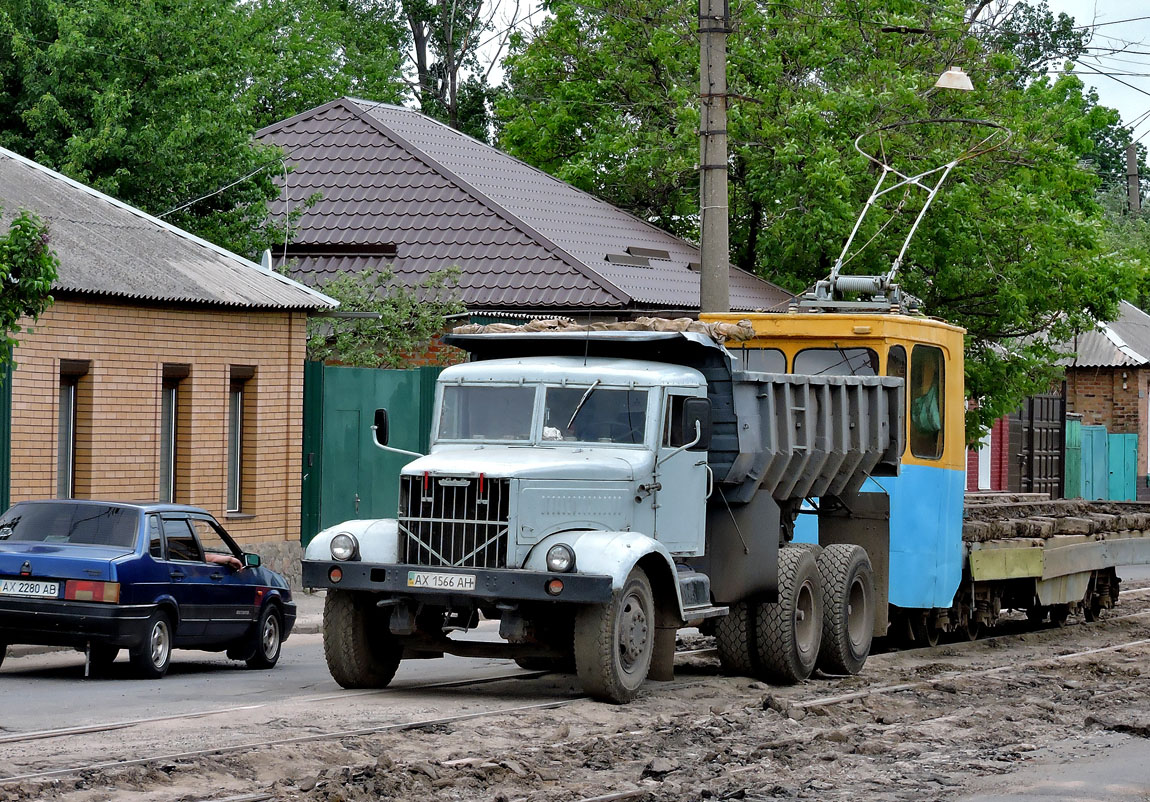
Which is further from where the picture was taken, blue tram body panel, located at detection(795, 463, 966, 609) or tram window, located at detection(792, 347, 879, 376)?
blue tram body panel, located at detection(795, 463, 966, 609)

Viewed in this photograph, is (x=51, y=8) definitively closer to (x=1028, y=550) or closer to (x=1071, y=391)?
(x=1028, y=550)

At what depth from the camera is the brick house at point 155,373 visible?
18.1m

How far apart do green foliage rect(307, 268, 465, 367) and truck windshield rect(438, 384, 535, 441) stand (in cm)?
1086

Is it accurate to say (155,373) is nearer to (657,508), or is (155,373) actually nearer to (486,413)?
(486,413)

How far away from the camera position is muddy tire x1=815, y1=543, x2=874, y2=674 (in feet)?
46.9

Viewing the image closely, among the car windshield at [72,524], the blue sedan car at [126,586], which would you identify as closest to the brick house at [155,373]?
the car windshield at [72,524]

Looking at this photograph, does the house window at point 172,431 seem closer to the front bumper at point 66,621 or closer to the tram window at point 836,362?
the front bumper at point 66,621

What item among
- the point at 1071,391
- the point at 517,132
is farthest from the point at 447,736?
the point at 1071,391

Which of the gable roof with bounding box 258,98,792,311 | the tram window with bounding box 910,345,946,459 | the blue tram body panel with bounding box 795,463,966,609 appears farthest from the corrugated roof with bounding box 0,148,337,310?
the tram window with bounding box 910,345,946,459

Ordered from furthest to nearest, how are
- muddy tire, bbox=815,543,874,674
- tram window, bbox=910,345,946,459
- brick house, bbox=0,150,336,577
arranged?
brick house, bbox=0,150,336,577 < tram window, bbox=910,345,946,459 < muddy tire, bbox=815,543,874,674

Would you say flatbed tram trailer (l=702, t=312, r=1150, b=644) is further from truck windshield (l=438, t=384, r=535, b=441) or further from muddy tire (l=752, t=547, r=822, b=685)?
truck windshield (l=438, t=384, r=535, b=441)

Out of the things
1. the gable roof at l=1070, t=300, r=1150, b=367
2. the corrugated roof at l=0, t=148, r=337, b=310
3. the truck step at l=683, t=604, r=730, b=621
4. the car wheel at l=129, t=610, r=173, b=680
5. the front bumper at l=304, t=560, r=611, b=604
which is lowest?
the car wheel at l=129, t=610, r=173, b=680

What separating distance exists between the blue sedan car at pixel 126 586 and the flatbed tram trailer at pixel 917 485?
4640 millimetres

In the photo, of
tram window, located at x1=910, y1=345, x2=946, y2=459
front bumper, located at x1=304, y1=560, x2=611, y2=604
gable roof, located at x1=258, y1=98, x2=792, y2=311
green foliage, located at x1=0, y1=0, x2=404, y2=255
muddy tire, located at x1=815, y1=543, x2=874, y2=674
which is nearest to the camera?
front bumper, located at x1=304, y1=560, x2=611, y2=604
